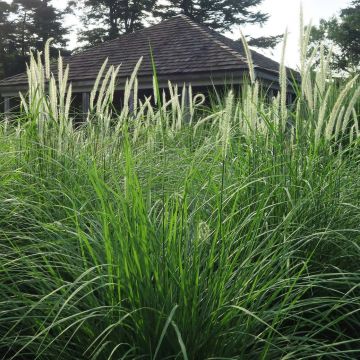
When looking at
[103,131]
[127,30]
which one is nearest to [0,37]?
[127,30]

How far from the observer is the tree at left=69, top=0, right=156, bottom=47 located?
3806 centimetres

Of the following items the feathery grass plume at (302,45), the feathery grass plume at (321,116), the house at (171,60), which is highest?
the feathery grass plume at (302,45)

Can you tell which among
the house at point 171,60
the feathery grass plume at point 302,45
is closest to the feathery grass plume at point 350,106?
the feathery grass plume at point 302,45

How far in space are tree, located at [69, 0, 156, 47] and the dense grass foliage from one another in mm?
35764

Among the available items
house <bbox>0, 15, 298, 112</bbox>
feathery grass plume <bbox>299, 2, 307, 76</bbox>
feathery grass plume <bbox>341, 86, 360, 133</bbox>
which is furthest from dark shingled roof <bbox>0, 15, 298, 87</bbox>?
feathery grass plume <bbox>341, 86, 360, 133</bbox>

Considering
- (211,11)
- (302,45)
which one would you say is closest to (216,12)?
(211,11)

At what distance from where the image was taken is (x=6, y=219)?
2682 mm

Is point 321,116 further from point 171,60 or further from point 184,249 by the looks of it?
point 171,60

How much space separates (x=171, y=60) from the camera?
17.9 meters

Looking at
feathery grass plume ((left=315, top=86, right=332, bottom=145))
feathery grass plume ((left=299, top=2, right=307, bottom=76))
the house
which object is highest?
feathery grass plume ((left=299, top=2, right=307, bottom=76))

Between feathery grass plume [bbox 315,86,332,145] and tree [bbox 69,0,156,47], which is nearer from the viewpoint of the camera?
feathery grass plume [bbox 315,86,332,145]

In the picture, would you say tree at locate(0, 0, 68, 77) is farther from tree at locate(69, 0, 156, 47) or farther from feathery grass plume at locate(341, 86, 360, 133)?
feathery grass plume at locate(341, 86, 360, 133)

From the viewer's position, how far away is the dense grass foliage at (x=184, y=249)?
1.89m

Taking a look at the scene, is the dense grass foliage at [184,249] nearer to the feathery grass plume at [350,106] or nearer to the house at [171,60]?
the feathery grass plume at [350,106]
